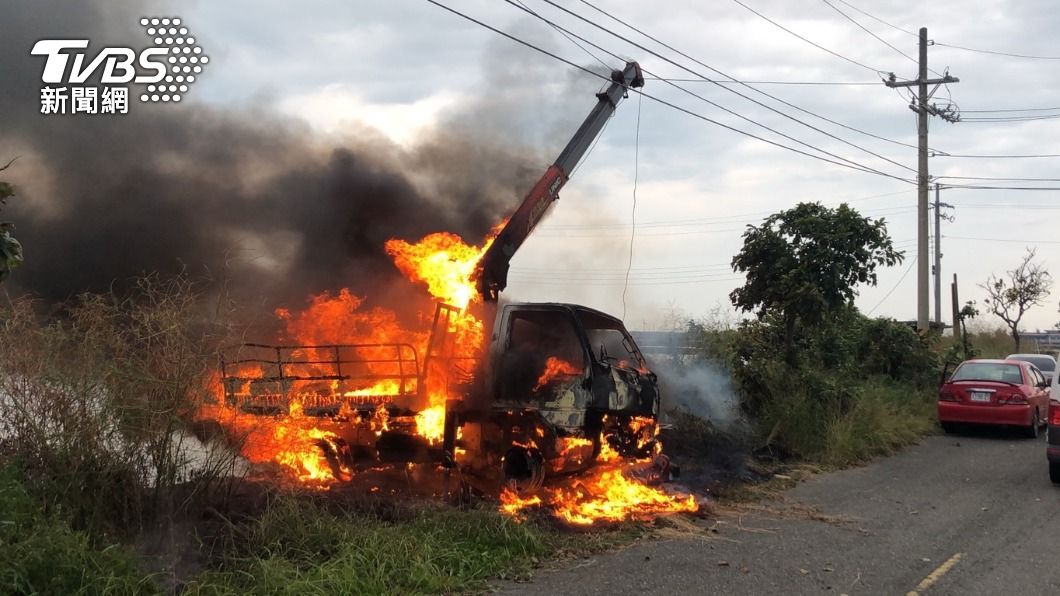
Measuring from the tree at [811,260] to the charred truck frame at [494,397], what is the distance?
5360mm

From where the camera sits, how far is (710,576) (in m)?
5.96

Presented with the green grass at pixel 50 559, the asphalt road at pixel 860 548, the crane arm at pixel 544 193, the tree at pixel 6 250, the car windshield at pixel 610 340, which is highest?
the crane arm at pixel 544 193

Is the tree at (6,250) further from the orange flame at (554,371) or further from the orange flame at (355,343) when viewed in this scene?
the orange flame at (554,371)

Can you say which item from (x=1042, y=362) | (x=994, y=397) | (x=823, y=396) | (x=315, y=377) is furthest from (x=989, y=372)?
(x=315, y=377)

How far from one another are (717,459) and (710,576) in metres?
5.03

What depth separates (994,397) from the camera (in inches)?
543

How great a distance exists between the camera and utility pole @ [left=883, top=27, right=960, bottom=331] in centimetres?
2294

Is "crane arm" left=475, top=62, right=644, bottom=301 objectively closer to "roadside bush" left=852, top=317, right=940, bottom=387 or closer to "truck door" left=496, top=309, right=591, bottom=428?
"truck door" left=496, top=309, right=591, bottom=428

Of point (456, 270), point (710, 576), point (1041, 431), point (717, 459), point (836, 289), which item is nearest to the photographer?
point (710, 576)

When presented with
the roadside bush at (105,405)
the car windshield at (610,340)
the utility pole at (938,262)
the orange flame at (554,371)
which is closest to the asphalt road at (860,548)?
the orange flame at (554,371)

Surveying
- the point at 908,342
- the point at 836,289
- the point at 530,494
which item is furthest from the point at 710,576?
the point at 908,342

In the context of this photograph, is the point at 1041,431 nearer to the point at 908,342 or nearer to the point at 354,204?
the point at 908,342

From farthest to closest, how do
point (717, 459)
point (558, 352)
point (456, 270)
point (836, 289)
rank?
1. point (836, 289)
2. point (717, 459)
3. point (456, 270)
4. point (558, 352)

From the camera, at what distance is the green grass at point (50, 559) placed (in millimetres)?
4477
